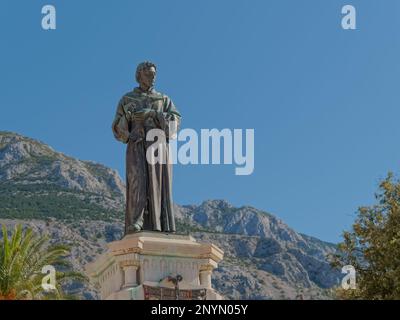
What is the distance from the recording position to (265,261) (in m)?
173

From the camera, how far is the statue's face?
16359 mm

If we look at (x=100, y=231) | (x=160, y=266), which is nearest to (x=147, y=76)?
(x=160, y=266)

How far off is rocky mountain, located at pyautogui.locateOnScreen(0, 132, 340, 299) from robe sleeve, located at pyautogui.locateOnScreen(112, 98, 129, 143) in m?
121

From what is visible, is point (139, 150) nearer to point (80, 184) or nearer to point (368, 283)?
point (368, 283)

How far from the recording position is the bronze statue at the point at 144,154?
15.6 metres

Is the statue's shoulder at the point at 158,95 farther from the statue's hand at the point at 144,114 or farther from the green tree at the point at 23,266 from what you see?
the green tree at the point at 23,266

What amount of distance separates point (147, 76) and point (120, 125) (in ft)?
3.31

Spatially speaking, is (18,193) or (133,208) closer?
(133,208)

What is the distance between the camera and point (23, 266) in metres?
32.1

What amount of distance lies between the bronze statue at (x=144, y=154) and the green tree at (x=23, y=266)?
13.1 meters
